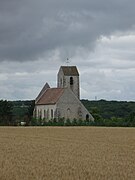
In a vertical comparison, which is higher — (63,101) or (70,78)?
(70,78)

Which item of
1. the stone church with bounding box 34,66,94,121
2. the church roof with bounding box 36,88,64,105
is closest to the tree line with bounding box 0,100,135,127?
the stone church with bounding box 34,66,94,121

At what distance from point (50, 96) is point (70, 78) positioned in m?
9.69

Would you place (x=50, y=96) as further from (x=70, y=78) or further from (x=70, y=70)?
(x=70, y=70)

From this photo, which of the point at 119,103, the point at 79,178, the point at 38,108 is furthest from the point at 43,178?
the point at 119,103

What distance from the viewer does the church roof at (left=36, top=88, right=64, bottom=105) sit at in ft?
390

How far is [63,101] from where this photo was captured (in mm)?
117312

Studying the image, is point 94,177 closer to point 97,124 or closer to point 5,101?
point 97,124

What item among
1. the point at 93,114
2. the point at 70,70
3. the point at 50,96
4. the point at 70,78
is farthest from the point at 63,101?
the point at 70,70

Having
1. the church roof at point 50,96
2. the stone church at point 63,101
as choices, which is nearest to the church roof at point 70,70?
the stone church at point 63,101

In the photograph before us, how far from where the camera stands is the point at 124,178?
16.9 m

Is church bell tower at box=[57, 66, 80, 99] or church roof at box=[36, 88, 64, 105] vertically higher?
church bell tower at box=[57, 66, 80, 99]

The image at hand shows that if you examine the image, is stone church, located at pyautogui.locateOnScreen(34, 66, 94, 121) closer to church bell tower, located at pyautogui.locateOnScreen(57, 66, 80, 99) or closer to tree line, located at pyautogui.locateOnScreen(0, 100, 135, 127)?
church bell tower, located at pyautogui.locateOnScreen(57, 66, 80, 99)

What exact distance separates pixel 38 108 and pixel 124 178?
11376 cm

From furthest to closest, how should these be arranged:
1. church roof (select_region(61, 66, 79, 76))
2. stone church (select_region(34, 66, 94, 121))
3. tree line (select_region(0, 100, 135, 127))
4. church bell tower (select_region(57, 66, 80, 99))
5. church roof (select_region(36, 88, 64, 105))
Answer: church roof (select_region(61, 66, 79, 76)) → church bell tower (select_region(57, 66, 80, 99)) → church roof (select_region(36, 88, 64, 105)) → stone church (select_region(34, 66, 94, 121)) → tree line (select_region(0, 100, 135, 127))
